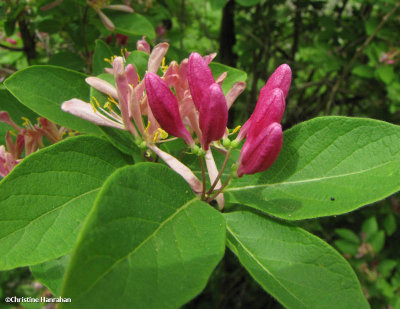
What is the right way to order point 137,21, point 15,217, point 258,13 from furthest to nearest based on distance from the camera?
point 258,13, point 137,21, point 15,217

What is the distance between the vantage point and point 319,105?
3217 millimetres

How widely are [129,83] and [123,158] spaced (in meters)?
0.22

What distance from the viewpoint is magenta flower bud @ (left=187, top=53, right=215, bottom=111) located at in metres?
0.92

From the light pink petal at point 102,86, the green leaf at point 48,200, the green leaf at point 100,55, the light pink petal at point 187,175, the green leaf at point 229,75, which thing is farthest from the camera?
the green leaf at point 100,55

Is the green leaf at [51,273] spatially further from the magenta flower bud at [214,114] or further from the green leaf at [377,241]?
the green leaf at [377,241]

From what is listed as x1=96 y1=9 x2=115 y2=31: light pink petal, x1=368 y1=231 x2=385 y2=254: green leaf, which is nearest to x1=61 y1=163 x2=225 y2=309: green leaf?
x1=96 y1=9 x2=115 y2=31: light pink petal

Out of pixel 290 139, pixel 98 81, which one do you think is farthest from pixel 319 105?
pixel 98 81

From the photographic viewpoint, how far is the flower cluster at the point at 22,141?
1089mm

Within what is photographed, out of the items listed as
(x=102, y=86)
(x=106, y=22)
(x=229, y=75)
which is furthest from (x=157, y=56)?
(x=106, y=22)

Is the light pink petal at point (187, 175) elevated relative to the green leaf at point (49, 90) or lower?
lower

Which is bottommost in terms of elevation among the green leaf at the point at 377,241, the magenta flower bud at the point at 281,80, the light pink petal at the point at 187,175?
the green leaf at the point at 377,241

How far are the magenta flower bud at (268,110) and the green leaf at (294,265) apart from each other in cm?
24

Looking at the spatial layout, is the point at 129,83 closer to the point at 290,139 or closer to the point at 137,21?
the point at 290,139

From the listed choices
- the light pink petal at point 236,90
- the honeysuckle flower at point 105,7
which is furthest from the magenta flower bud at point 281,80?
the honeysuckle flower at point 105,7
